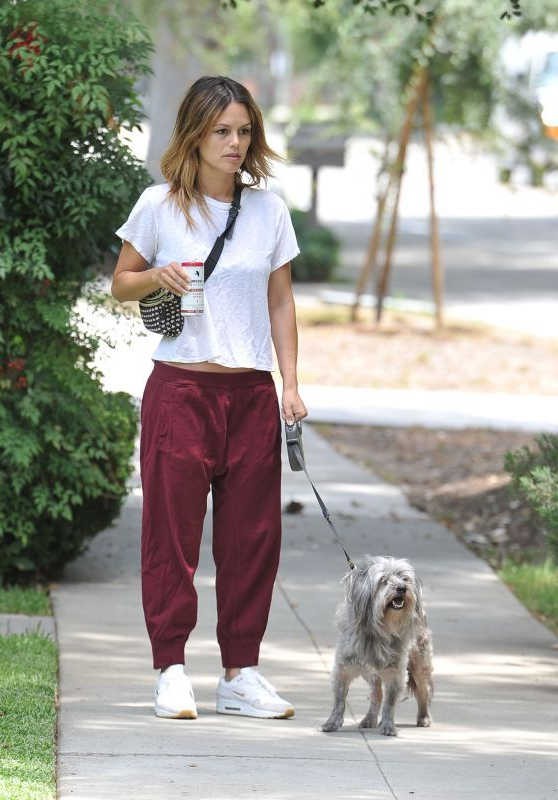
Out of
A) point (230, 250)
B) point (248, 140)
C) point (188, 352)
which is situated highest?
point (248, 140)

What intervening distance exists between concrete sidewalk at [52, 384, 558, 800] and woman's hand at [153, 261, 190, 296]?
144cm

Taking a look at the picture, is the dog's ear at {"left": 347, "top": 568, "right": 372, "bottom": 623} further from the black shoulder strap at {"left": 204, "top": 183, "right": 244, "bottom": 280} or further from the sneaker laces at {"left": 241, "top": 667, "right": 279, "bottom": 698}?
the black shoulder strap at {"left": 204, "top": 183, "right": 244, "bottom": 280}

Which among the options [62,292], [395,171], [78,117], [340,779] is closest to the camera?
[340,779]

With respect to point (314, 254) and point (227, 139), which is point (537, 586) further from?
point (314, 254)

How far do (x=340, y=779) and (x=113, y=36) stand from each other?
3.54 metres

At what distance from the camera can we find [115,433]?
7.55 meters

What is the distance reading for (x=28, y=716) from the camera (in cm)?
534

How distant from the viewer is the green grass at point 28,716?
15.1 ft

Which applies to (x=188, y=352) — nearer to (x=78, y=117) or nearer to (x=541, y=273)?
(x=78, y=117)

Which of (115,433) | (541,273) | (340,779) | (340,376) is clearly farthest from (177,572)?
(541,273)

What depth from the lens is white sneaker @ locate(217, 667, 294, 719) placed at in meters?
5.62

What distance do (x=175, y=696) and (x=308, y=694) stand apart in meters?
0.76

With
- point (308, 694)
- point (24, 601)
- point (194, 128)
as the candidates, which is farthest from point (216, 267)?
point (24, 601)

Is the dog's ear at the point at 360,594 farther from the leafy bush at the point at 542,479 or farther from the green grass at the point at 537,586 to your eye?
the green grass at the point at 537,586
